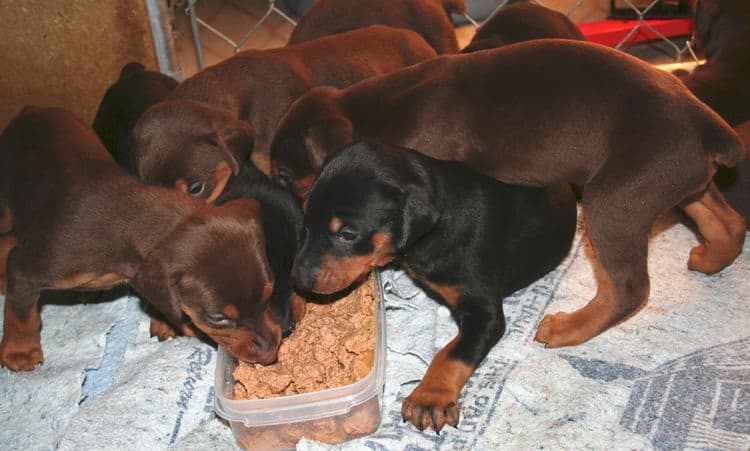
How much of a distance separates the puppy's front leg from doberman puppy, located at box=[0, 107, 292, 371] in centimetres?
60

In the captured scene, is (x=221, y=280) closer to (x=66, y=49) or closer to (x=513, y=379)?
(x=513, y=379)

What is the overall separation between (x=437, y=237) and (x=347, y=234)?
43 centimetres

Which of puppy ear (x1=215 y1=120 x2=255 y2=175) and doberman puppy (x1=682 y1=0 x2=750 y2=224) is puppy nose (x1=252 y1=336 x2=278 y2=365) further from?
doberman puppy (x1=682 y1=0 x2=750 y2=224)

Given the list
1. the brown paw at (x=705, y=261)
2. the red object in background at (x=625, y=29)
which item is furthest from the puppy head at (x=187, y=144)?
the red object in background at (x=625, y=29)

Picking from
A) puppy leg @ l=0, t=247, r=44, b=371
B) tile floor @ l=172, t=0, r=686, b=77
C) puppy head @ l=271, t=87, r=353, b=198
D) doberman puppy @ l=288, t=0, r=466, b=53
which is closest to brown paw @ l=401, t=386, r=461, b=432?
puppy head @ l=271, t=87, r=353, b=198

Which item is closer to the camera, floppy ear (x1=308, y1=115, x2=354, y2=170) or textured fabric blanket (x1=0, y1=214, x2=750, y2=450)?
textured fabric blanket (x1=0, y1=214, x2=750, y2=450)

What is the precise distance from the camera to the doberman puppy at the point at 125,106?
13.7 ft

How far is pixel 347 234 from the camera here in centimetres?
304

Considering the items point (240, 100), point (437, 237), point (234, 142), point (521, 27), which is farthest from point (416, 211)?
point (521, 27)

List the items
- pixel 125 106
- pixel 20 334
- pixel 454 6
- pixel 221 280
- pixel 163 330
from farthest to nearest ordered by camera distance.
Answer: pixel 454 6 < pixel 125 106 < pixel 163 330 < pixel 20 334 < pixel 221 280

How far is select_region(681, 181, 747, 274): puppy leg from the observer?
357 cm

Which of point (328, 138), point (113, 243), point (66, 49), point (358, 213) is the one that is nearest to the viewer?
point (358, 213)

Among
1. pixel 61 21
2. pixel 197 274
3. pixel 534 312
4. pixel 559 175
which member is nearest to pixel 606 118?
pixel 559 175

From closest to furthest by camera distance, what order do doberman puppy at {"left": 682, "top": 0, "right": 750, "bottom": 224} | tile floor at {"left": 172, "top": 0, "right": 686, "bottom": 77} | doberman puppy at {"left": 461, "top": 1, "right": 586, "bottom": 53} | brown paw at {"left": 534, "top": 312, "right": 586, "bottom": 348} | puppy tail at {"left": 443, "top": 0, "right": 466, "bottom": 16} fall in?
1. brown paw at {"left": 534, "top": 312, "right": 586, "bottom": 348}
2. doberman puppy at {"left": 682, "top": 0, "right": 750, "bottom": 224}
3. doberman puppy at {"left": 461, "top": 1, "right": 586, "bottom": 53}
4. puppy tail at {"left": 443, "top": 0, "right": 466, "bottom": 16}
5. tile floor at {"left": 172, "top": 0, "right": 686, "bottom": 77}
